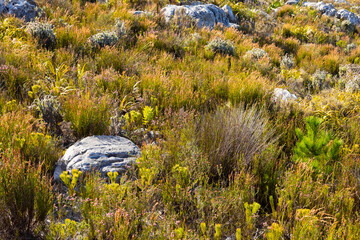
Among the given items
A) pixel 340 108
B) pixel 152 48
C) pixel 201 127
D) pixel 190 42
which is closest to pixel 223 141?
pixel 201 127

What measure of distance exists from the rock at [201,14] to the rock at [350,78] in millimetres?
4533

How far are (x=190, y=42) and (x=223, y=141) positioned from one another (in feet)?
15.8

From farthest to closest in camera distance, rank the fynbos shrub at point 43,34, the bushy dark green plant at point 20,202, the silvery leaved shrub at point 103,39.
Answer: the silvery leaved shrub at point 103,39 < the fynbos shrub at point 43,34 < the bushy dark green plant at point 20,202

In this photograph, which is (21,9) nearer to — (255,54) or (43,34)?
(43,34)

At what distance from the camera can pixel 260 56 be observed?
24.5 ft

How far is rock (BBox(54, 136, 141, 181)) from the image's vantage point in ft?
8.83

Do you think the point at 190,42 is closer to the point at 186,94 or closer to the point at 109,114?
the point at 186,94

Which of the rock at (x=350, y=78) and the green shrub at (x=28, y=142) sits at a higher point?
the green shrub at (x=28, y=142)

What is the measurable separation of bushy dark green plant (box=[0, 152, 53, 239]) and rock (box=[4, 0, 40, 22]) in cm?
574

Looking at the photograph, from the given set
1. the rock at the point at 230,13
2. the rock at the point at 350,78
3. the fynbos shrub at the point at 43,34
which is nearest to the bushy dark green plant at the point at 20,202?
the fynbos shrub at the point at 43,34

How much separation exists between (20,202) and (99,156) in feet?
3.12

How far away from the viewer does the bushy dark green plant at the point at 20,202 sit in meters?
1.92

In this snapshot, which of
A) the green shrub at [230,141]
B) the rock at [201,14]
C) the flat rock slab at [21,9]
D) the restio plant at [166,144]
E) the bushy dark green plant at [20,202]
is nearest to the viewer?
the bushy dark green plant at [20,202]

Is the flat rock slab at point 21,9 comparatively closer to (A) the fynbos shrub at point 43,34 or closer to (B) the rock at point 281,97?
(A) the fynbos shrub at point 43,34
